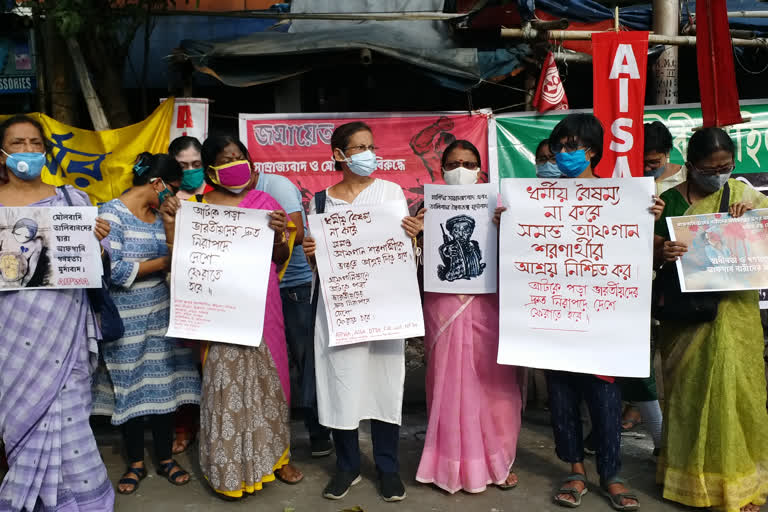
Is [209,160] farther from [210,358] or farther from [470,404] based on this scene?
[470,404]

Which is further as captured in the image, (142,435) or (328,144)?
(328,144)

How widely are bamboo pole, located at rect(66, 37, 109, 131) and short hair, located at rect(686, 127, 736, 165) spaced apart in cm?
494

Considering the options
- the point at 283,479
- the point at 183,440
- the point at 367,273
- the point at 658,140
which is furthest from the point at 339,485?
the point at 658,140

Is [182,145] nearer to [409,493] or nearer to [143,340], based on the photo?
[143,340]

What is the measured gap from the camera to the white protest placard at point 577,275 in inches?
135

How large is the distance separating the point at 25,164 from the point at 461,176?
2122 mm

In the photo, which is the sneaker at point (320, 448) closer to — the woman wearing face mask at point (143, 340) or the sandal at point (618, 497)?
the woman wearing face mask at point (143, 340)

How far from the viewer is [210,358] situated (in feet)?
12.1

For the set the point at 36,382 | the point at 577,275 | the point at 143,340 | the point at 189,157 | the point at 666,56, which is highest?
the point at 666,56

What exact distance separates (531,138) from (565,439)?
2.95 metres

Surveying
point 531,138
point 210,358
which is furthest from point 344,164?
point 531,138

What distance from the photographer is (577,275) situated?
139 inches

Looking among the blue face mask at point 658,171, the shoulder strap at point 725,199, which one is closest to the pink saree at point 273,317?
the shoulder strap at point 725,199

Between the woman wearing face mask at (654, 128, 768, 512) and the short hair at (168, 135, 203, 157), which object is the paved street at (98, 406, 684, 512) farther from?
the short hair at (168, 135, 203, 157)
